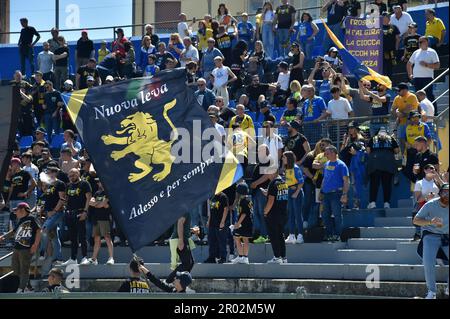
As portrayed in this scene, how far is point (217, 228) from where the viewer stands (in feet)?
61.7

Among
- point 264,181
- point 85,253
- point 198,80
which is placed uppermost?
point 198,80

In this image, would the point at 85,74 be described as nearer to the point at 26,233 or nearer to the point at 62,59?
the point at 62,59

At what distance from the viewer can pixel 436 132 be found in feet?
61.4

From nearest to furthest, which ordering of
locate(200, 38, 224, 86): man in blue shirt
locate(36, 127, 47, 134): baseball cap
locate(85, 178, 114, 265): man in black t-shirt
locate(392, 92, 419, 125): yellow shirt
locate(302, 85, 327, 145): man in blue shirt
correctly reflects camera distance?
1. locate(392, 92, 419, 125): yellow shirt
2. locate(85, 178, 114, 265): man in black t-shirt
3. locate(302, 85, 327, 145): man in blue shirt
4. locate(36, 127, 47, 134): baseball cap
5. locate(200, 38, 224, 86): man in blue shirt

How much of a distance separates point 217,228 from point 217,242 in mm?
273

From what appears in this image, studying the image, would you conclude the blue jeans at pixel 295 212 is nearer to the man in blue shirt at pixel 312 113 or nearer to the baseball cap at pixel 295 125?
the baseball cap at pixel 295 125

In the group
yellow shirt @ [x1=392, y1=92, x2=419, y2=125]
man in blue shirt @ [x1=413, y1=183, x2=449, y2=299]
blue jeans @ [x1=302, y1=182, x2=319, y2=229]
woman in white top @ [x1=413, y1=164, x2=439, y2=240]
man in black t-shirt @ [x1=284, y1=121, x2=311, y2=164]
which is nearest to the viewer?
man in blue shirt @ [x1=413, y1=183, x2=449, y2=299]

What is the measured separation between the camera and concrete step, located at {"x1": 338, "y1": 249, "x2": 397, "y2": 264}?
17.5 m

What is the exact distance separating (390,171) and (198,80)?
17.7 feet

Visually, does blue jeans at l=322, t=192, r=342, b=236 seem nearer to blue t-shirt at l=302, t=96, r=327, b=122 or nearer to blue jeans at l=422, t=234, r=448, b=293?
blue t-shirt at l=302, t=96, r=327, b=122

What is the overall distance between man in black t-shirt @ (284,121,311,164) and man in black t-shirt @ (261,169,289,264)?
4.43ft

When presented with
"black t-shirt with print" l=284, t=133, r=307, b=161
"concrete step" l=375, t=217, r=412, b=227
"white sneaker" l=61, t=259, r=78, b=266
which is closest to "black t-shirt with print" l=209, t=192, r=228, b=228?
"black t-shirt with print" l=284, t=133, r=307, b=161
